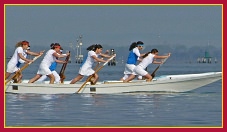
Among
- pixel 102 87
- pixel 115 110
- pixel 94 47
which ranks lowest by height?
pixel 115 110

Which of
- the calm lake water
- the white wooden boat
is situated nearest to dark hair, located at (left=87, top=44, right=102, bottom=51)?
the white wooden boat

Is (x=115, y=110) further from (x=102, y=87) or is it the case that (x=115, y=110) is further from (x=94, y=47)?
(x=94, y=47)

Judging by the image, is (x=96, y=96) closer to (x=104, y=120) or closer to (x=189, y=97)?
(x=189, y=97)

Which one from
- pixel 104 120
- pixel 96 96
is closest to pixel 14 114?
pixel 104 120

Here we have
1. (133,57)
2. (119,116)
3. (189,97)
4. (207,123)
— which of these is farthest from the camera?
(133,57)

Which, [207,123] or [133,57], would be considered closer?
[207,123]

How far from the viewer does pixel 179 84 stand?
27.5 metres

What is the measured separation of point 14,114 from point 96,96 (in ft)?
21.4

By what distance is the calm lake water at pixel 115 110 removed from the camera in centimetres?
1803

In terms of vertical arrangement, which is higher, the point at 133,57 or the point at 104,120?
the point at 133,57

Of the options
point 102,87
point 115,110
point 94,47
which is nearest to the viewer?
point 115,110

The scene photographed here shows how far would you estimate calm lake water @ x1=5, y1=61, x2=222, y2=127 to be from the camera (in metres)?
18.0

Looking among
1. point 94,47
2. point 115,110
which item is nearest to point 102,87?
point 94,47

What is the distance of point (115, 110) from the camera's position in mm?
21016
